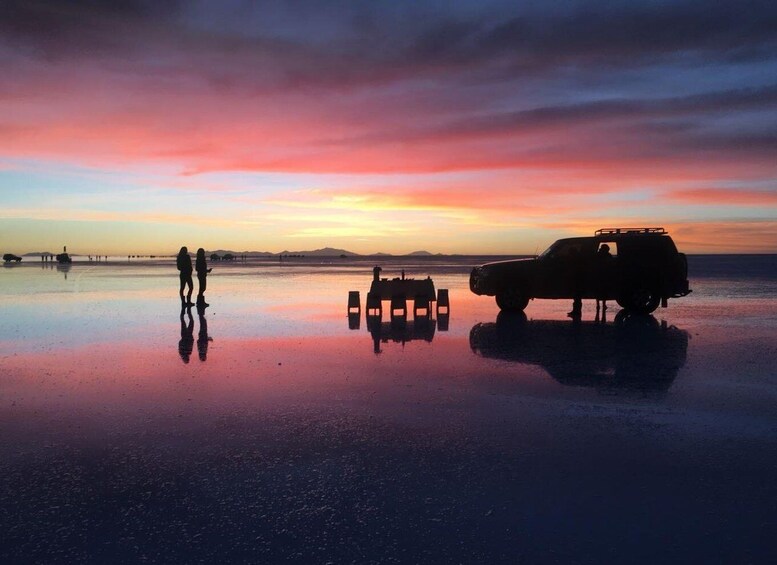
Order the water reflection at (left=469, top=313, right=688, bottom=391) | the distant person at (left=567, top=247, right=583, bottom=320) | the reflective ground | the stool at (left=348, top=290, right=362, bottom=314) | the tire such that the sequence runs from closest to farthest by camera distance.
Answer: the reflective ground, the water reflection at (left=469, top=313, right=688, bottom=391), the distant person at (left=567, top=247, right=583, bottom=320), the tire, the stool at (left=348, top=290, right=362, bottom=314)

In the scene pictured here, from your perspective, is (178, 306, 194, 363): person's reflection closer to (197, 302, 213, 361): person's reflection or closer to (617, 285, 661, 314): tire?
(197, 302, 213, 361): person's reflection

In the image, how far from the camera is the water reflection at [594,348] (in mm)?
9688

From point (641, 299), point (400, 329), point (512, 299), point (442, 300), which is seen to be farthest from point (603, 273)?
point (400, 329)

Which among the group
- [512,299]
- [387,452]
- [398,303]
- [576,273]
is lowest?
[387,452]

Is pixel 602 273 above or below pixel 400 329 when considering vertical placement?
above

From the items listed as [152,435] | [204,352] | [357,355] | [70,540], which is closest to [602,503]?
[70,540]

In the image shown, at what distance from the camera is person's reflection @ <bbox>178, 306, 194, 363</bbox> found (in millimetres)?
11570

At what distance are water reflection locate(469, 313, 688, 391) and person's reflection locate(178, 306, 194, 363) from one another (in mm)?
5538

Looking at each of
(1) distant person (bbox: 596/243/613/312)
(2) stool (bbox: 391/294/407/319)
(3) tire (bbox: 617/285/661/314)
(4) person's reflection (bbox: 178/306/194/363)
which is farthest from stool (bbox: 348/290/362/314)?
(3) tire (bbox: 617/285/661/314)

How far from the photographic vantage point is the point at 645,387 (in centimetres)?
896

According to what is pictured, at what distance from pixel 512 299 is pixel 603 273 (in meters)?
2.85

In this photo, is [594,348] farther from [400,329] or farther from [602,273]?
[602,273]

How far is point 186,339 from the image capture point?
1348 cm

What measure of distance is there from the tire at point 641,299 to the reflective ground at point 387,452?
5.64m
